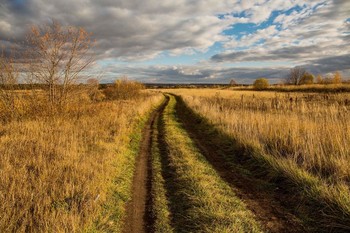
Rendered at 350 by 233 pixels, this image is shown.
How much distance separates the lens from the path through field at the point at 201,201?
455cm

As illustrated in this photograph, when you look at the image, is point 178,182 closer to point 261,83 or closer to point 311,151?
point 311,151

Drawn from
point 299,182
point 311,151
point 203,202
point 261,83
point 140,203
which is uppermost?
point 261,83

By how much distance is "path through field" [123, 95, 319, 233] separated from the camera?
4.55 metres

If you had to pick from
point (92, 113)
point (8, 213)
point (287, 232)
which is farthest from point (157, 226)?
point (92, 113)

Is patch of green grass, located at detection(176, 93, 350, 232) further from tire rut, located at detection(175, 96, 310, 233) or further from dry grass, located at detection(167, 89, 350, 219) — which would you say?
tire rut, located at detection(175, 96, 310, 233)

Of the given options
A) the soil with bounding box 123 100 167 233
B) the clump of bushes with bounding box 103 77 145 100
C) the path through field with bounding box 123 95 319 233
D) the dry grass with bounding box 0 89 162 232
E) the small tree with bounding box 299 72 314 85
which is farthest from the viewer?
the small tree with bounding box 299 72 314 85

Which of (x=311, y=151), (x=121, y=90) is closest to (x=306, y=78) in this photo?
(x=121, y=90)

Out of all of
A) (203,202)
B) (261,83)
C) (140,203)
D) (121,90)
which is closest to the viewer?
(203,202)

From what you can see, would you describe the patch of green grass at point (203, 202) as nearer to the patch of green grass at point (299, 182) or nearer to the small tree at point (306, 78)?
the patch of green grass at point (299, 182)

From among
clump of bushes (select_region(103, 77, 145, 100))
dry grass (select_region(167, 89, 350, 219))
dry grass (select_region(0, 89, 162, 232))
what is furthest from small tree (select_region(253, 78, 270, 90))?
dry grass (select_region(0, 89, 162, 232))

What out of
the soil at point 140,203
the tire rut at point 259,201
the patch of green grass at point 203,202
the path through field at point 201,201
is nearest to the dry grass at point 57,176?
the soil at point 140,203

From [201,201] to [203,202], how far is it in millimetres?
55

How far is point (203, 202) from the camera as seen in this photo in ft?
17.4

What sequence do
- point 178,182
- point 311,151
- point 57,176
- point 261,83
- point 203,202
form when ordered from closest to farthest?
1. point 203,202
2. point 57,176
3. point 178,182
4. point 311,151
5. point 261,83
